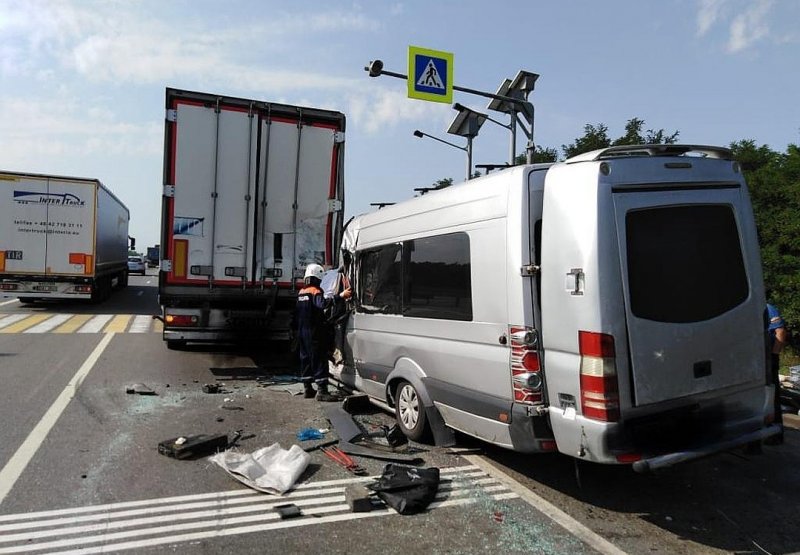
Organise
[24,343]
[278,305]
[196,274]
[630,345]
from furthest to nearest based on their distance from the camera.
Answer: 1. [24,343]
2. [278,305]
3. [196,274]
4. [630,345]

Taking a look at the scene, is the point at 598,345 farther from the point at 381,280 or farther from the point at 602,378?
the point at 381,280

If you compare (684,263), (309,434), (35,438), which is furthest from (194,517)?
(684,263)

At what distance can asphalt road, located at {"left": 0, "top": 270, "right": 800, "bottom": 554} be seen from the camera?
12.0ft

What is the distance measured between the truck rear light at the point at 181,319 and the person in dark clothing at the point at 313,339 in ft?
6.05

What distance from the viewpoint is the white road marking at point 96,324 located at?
44.4 feet

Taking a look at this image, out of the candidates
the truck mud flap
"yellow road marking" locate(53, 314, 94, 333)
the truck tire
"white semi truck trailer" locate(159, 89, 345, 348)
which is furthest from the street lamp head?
the truck tire

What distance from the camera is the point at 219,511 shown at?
4.03 meters

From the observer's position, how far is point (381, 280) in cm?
618

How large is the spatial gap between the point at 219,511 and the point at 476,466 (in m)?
2.12

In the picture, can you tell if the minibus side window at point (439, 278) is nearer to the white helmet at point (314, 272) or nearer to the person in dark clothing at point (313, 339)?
the person in dark clothing at point (313, 339)

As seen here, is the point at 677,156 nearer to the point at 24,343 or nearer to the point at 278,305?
the point at 278,305

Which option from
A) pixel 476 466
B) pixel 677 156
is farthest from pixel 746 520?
pixel 677 156

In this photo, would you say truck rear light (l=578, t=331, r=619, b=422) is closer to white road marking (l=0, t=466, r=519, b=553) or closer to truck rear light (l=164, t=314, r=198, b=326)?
white road marking (l=0, t=466, r=519, b=553)

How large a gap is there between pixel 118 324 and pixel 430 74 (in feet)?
32.5
